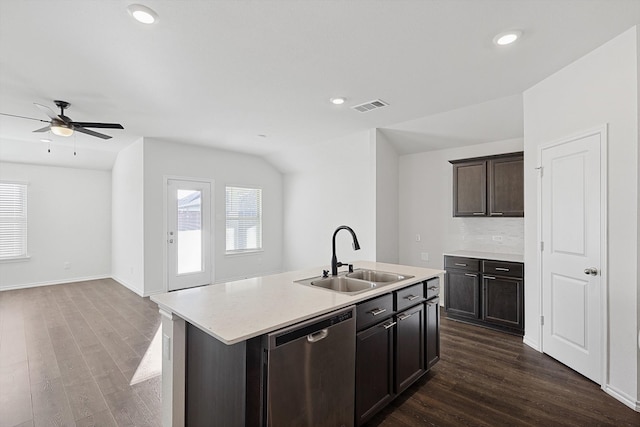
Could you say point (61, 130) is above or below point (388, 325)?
above

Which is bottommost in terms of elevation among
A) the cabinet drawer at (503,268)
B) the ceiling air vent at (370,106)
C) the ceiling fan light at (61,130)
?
the cabinet drawer at (503,268)

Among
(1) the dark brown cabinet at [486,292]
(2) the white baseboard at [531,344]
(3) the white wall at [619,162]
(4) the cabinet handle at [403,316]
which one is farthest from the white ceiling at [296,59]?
(2) the white baseboard at [531,344]

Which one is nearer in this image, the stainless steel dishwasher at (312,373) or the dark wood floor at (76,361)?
the stainless steel dishwasher at (312,373)

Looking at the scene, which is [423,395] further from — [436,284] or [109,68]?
[109,68]

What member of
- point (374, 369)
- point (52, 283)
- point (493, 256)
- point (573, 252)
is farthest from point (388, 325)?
point (52, 283)

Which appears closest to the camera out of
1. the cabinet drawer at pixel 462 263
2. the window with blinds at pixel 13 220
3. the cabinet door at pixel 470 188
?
the cabinet drawer at pixel 462 263

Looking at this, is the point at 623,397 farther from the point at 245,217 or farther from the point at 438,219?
the point at 245,217

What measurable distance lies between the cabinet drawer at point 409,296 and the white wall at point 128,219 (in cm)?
479

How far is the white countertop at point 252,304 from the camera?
1.44m

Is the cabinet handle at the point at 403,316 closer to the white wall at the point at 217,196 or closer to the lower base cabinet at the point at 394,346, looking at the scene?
the lower base cabinet at the point at 394,346

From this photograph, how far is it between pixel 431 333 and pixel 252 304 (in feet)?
5.69

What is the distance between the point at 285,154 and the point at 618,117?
523cm

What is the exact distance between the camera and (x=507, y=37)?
2381 millimetres

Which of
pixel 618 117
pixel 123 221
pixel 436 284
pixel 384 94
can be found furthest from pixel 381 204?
pixel 123 221
